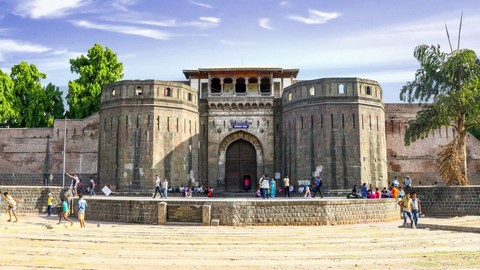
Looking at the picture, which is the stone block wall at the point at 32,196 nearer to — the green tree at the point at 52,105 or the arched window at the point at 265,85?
the green tree at the point at 52,105

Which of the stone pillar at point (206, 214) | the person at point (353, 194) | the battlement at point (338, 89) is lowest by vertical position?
the stone pillar at point (206, 214)

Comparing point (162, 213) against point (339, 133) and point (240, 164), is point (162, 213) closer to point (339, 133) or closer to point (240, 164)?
point (339, 133)

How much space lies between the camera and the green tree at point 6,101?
124ft

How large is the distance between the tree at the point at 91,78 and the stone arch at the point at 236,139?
12.5 metres

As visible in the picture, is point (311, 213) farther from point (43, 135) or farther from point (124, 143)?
point (43, 135)

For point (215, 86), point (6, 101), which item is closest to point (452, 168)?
point (215, 86)

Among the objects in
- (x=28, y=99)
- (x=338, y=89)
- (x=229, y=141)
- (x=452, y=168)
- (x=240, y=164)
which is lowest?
(x=452, y=168)

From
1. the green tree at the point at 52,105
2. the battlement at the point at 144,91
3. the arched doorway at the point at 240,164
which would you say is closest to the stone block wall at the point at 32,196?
the battlement at the point at 144,91

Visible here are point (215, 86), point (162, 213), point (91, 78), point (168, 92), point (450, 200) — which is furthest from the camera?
point (215, 86)

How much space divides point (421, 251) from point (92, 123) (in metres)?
28.7

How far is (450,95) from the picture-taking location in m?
23.1

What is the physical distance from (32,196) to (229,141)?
13.5 m

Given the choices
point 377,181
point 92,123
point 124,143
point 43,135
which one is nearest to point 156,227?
point 124,143

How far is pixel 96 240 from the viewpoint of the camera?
40.9 ft
